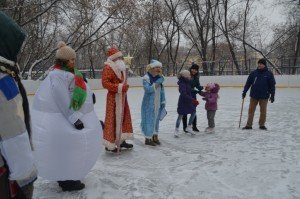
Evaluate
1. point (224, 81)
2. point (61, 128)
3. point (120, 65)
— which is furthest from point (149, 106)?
point (224, 81)

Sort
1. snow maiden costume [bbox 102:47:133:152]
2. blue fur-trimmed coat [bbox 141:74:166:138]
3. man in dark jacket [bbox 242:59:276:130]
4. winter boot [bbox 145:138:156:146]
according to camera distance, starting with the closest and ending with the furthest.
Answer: snow maiden costume [bbox 102:47:133:152], blue fur-trimmed coat [bbox 141:74:166:138], winter boot [bbox 145:138:156:146], man in dark jacket [bbox 242:59:276:130]

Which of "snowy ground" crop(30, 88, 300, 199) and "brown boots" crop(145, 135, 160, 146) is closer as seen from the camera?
"snowy ground" crop(30, 88, 300, 199)

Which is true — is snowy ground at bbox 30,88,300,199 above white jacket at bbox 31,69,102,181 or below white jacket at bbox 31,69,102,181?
below

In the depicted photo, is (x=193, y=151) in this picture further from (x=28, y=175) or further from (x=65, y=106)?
(x=28, y=175)

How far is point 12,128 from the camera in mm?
2021

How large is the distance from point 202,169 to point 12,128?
11.1 feet

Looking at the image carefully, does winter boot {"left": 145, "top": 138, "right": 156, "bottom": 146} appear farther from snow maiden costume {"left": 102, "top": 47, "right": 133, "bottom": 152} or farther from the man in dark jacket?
the man in dark jacket

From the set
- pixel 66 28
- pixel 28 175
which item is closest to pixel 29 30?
pixel 66 28

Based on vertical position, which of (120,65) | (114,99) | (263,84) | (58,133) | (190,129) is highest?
(120,65)

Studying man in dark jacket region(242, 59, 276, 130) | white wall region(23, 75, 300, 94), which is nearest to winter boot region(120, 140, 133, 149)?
man in dark jacket region(242, 59, 276, 130)

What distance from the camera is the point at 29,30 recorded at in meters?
23.7

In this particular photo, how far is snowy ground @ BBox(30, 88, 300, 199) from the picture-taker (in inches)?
163

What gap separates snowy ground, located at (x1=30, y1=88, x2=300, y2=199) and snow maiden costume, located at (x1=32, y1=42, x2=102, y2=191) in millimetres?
354

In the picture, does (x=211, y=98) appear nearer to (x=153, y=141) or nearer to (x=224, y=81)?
(x=153, y=141)
